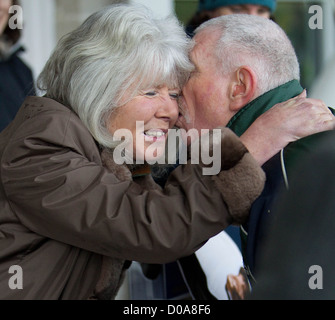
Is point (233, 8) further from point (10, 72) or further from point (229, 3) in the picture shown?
point (10, 72)

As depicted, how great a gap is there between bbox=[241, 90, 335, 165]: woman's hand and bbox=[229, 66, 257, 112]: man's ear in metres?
0.22

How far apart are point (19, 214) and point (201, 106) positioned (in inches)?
29.6

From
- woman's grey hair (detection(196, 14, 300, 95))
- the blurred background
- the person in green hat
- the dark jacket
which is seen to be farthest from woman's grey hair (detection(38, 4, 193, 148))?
the person in green hat

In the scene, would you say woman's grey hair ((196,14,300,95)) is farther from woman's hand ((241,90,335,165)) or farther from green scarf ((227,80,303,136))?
woman's hand ((241,90,335,165))

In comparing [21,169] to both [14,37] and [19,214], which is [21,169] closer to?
[19,214]

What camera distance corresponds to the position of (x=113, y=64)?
7.13 ft

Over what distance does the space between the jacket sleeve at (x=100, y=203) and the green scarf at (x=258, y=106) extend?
0.32 metres

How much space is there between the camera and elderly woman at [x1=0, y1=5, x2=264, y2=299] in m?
1.87

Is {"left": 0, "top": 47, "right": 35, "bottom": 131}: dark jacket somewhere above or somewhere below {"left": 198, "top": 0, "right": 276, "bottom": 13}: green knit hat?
below

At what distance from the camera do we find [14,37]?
3.82 m

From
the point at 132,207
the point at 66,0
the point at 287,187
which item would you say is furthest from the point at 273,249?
the point at 66,0

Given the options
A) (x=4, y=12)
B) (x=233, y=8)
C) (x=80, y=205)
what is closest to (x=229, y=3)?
(x=233, y=8)

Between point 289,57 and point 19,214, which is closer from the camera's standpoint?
point 19,214

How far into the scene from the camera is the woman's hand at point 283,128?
1946 mm
